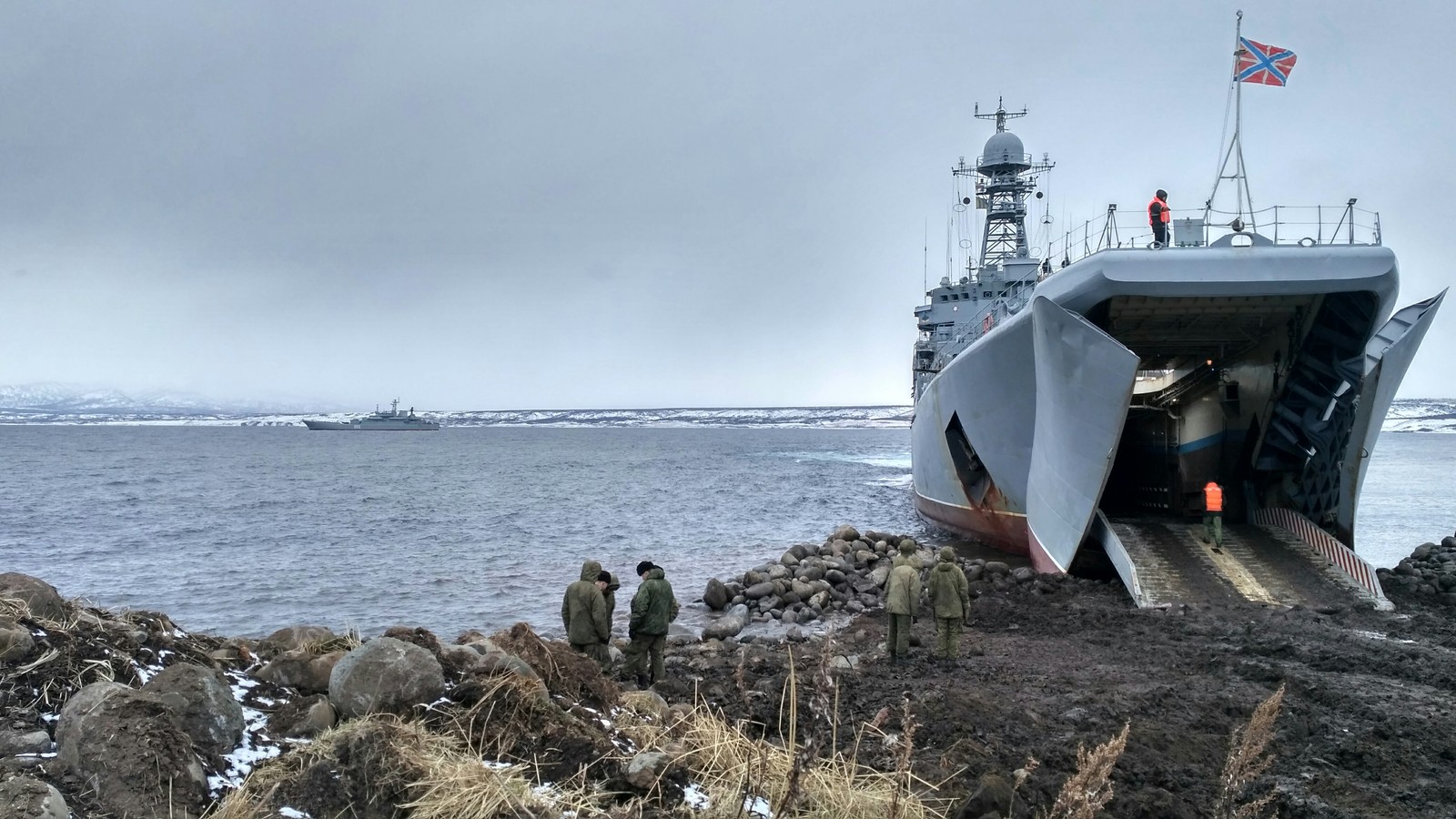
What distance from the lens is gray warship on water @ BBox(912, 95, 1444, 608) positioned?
12258mm

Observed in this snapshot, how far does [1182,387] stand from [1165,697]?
38.5 feet

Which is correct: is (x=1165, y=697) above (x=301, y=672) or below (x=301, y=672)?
below

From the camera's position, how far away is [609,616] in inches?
351

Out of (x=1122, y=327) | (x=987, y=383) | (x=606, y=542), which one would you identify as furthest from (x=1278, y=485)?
(x=606, y=542)

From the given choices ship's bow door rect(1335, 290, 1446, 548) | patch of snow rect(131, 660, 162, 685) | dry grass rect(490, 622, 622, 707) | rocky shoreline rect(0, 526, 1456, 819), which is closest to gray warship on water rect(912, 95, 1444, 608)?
ship's bow door rect(1335, 290, 1446, 548)

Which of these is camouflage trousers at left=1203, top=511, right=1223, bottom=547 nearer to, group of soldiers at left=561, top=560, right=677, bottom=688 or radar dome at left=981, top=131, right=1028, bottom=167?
group of soldiers at left=561, top=560, right=677, bottom=688

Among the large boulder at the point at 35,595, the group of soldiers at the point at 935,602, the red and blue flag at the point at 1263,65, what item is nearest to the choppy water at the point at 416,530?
the group of soldiers at the point at 935,602

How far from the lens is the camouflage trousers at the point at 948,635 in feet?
30.7

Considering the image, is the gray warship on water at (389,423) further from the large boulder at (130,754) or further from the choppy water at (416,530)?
Result: the large boulder at (130,754)

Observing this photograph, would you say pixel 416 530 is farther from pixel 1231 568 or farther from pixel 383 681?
pixel 383 681

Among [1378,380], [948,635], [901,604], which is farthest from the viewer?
[1378,380]

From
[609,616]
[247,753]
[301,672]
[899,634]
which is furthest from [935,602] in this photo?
[247,753]

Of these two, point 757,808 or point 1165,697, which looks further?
point 1165,697

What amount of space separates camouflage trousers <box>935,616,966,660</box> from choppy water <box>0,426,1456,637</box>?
7233 millimetres
